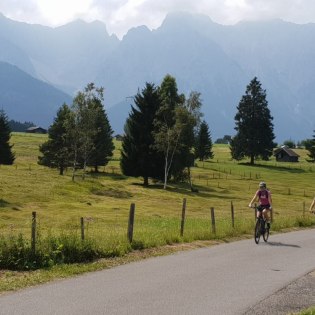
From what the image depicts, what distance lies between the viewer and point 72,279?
11.1m

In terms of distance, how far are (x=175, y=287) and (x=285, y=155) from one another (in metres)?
119

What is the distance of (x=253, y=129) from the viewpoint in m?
100

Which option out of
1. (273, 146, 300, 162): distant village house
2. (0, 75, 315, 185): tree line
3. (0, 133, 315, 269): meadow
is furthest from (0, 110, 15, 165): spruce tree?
(273, 146, 300, 162): distant village house

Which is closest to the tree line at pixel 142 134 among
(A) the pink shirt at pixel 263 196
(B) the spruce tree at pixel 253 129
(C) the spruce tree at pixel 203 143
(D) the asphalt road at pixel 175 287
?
(B) the spruce tree at pixel 253 129

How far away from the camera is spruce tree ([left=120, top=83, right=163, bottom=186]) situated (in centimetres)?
6103

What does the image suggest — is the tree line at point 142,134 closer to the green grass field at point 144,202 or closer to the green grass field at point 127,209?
the green grass field at point 144,202

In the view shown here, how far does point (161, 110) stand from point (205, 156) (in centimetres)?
4963

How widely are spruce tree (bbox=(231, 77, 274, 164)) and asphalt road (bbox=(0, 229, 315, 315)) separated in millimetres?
85176

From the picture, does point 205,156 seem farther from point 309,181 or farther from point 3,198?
point 3,198

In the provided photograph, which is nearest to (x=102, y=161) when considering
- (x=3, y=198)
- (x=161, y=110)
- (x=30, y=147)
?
(x=161, y=110)

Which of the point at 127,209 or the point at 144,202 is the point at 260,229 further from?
the point at 144,202

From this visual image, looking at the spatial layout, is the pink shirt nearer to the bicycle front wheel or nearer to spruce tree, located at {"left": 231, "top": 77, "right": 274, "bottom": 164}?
the bicycle front wheel

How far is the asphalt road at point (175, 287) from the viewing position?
8.73 metres

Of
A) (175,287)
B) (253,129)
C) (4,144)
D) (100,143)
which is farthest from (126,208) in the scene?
(253,129)
